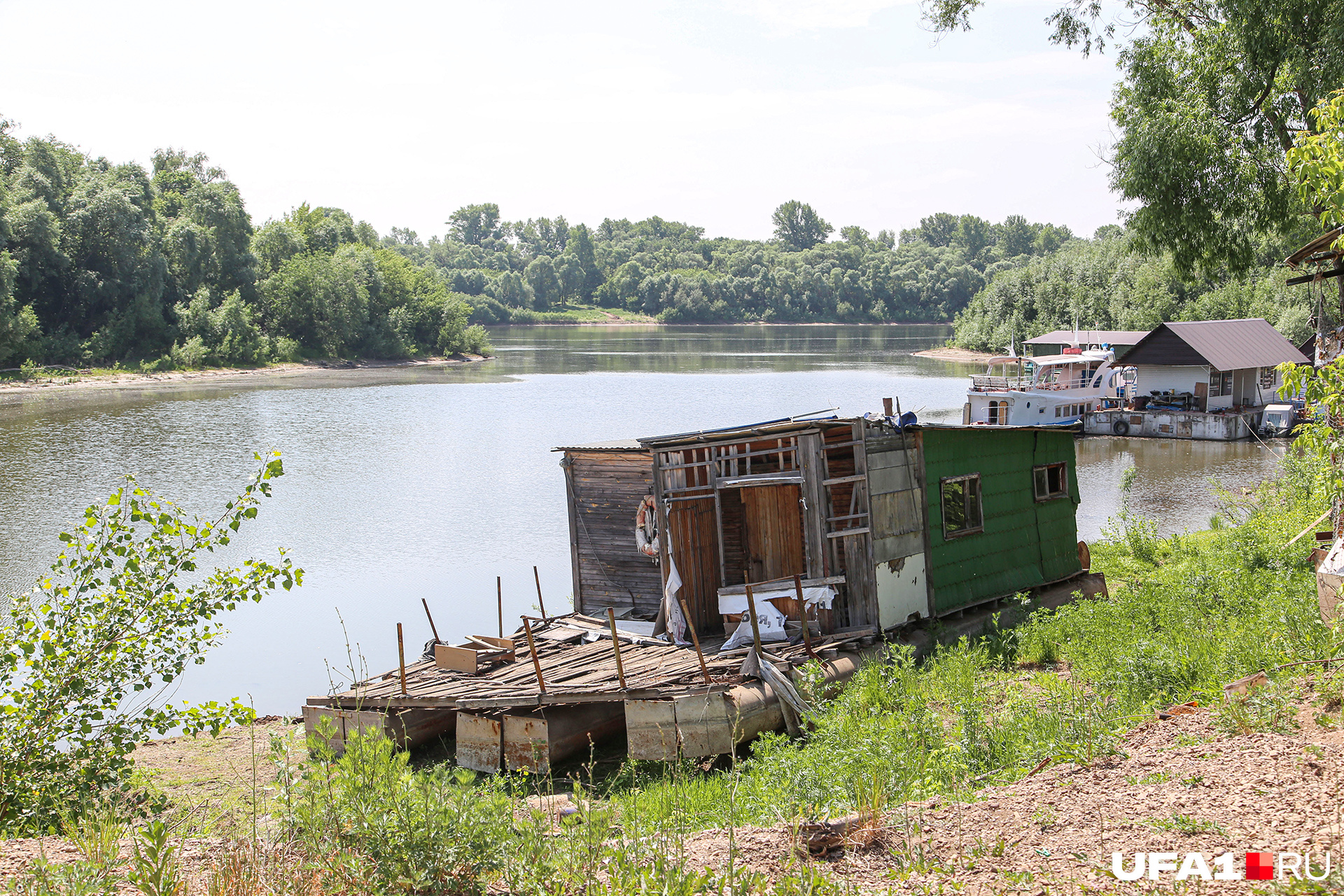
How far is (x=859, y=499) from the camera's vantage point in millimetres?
13875

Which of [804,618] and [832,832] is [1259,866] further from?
[804,618]

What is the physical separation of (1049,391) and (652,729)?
37098mm

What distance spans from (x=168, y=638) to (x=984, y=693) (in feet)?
29.4

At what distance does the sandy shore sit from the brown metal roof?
3414 centimetres

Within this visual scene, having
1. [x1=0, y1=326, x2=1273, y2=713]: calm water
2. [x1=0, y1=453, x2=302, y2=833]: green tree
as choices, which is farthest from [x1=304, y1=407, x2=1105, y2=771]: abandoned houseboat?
[x1=0, y1=453, x2=302, y2=833]: green tree

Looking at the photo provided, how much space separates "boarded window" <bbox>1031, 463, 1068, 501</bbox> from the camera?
1777cm

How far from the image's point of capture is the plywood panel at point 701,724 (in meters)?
11.3

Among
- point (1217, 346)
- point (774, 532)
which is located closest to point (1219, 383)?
point (1217, 346)

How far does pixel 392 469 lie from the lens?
36438mm

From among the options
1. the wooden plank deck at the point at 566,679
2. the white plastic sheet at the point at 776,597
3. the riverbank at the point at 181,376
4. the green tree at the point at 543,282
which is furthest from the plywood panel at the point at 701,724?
the green tree at the point at 543,282

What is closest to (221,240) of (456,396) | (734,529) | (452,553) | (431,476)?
(456,396)

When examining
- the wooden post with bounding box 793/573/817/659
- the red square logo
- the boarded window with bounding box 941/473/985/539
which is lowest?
the wooden post with bounding box 793/573/817/659

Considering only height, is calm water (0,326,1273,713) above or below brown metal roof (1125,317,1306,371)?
below

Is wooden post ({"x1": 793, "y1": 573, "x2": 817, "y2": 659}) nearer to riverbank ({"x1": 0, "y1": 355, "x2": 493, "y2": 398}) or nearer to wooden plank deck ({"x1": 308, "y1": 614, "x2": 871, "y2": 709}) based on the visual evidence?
wooden plank deck ({"x1": 308, "y1": 614, "x2": 871, "y2": 709})
